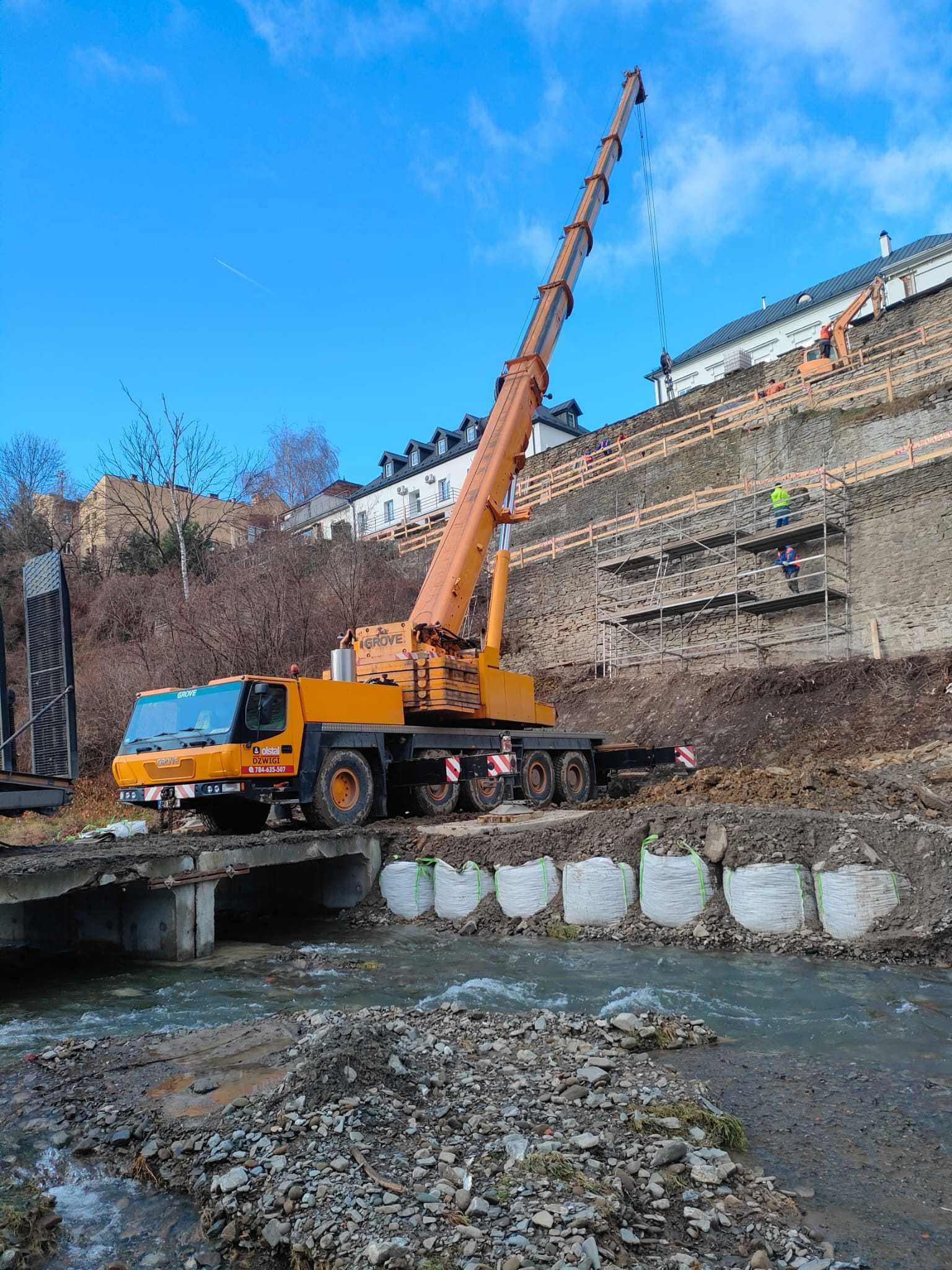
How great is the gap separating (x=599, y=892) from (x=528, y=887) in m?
0.86

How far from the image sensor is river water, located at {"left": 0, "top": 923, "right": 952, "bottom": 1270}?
3568 mm

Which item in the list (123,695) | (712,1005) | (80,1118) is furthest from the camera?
(123,695)

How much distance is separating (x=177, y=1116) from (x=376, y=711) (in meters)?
7.83

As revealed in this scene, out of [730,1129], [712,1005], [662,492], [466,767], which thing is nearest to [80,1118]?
[730,1129]

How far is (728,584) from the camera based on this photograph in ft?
73.0

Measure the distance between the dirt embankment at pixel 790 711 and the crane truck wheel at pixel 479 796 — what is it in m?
5.33

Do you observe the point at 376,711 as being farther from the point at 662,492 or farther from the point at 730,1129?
the point at 662,492

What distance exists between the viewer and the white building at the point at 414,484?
4244cm

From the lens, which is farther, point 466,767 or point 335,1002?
point 466,767

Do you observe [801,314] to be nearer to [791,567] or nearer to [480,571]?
[791,567]

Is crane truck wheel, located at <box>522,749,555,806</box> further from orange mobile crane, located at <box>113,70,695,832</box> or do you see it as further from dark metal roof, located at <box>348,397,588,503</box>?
dark metal roof, located at <box>348,397,588,503</box>

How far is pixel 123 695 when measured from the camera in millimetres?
22031

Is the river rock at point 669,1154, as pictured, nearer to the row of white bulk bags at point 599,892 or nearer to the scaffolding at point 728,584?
the row of white bulk bags at point 599,892

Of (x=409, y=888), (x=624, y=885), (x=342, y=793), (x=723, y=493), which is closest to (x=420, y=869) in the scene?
(x=409, y=888)
